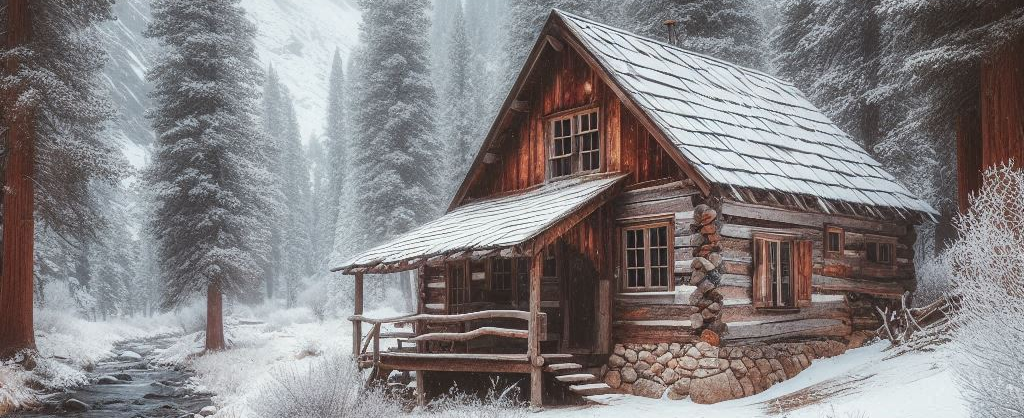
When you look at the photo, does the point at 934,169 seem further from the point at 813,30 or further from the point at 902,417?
the point at 902,417

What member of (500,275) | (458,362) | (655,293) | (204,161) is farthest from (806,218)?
(204,161)

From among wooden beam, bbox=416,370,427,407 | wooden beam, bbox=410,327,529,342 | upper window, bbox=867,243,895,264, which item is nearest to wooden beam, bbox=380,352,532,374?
wooden beam, bbox=416,370,427,407

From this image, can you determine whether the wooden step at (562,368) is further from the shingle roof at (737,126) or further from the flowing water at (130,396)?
the flowing water at (130,396)

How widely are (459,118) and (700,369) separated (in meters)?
27.7

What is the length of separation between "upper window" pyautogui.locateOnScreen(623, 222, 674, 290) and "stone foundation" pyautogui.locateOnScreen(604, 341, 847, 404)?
115cm

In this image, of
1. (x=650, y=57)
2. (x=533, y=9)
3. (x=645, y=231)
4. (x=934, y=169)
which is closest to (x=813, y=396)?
(x=645, y=231)

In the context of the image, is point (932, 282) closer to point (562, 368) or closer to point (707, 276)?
point (707, 276)

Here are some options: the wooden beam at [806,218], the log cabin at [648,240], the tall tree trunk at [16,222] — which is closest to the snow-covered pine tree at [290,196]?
the tall tree trunk at [16,222]

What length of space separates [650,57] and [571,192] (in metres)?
3.98

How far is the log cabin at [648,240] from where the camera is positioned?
13.5 meters

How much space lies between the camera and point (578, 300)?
15484 millimetres

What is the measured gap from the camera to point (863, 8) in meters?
21.7

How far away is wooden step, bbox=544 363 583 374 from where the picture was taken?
13094mm

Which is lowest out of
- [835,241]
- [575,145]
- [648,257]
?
[648,257]
